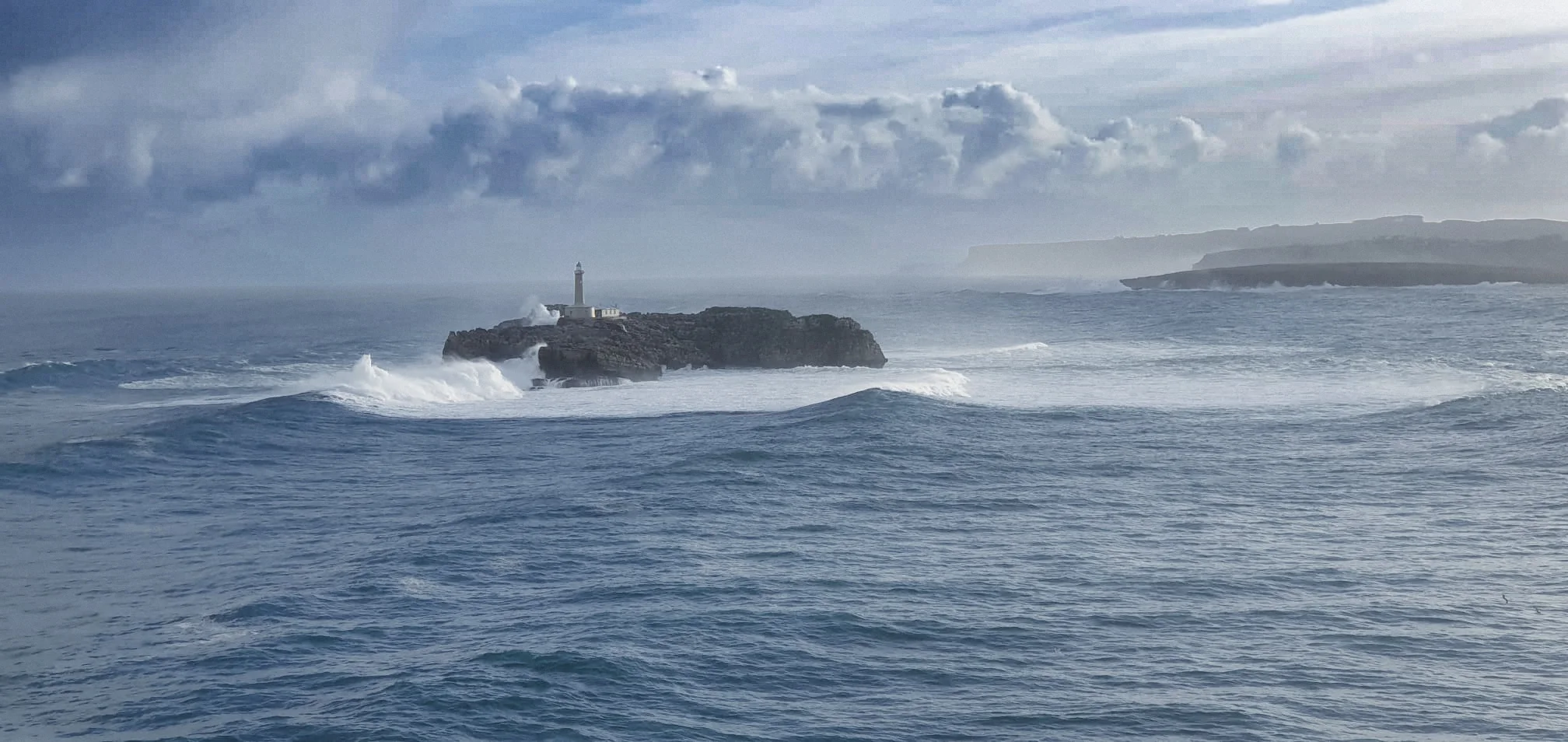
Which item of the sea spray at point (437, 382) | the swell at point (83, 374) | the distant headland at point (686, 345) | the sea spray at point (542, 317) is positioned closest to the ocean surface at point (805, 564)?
the sea spray at point (437, 382)

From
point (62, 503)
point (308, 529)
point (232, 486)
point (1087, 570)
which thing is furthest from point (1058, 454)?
point (62, 503)

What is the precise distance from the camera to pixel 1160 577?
670 inches

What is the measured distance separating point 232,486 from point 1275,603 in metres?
21.3

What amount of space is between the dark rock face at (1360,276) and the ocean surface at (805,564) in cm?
7944

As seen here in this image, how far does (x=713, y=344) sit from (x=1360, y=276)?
90755mm

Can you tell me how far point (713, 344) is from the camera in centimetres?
5219

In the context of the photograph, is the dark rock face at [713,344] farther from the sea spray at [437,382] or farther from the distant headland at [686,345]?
the sea spray at [437,382]

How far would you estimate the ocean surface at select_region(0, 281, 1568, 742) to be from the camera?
1278 centimetres

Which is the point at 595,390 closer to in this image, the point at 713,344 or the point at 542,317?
the point at 713,344

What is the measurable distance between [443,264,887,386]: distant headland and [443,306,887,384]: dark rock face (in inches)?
1.3

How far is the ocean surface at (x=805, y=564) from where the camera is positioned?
12781 millimetres

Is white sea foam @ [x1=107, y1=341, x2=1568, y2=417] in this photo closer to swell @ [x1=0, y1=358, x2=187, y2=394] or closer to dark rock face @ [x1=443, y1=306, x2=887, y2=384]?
dark rock face @ [x1=443, y1=306, x2=887, y2=384]

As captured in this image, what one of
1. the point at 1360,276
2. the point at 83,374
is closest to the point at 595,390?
the point at 83,374

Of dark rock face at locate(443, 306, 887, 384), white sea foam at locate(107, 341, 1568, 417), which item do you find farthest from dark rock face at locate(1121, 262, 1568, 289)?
dark rock face at locate(443, 306, 887, 384)
